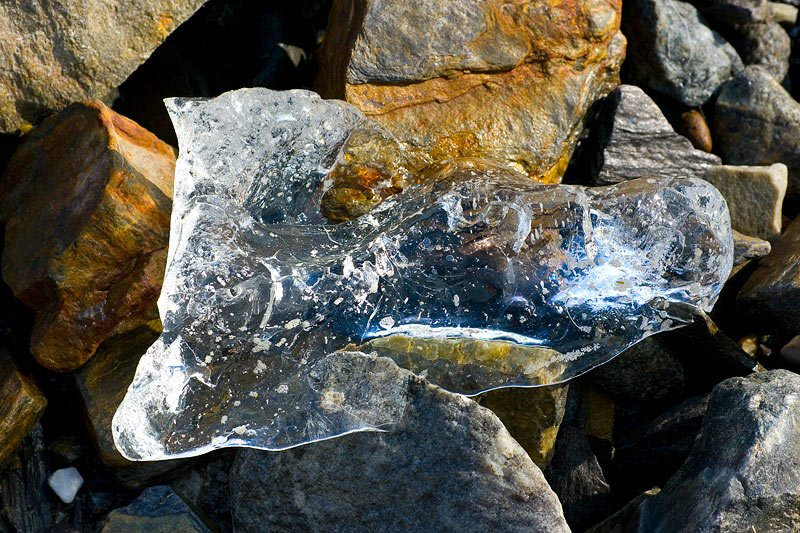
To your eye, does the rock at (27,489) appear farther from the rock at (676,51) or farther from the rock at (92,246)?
the rock at (676,51)

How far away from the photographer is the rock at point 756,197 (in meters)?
3.71

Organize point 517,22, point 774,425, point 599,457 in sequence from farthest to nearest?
point 517,22, point 599,457, point 774,425

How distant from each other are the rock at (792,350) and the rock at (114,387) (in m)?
2.68

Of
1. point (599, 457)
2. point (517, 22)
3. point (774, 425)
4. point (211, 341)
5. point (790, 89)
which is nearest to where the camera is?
point (774, 425)

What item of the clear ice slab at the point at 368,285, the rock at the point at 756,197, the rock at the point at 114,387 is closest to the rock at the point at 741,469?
the clear ice slab at the point at 368,285

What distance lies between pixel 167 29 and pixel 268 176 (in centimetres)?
90

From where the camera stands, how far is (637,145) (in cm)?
379

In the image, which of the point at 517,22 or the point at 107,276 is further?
the point at 517,22

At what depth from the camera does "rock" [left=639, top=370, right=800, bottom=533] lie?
2.54 meters

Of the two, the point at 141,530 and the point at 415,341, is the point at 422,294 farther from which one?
the point at 141,530

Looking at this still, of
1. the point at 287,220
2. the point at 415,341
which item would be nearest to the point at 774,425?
the point at 415,341

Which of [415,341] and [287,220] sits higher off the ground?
[287,220]

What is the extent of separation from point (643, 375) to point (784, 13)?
2510 mm

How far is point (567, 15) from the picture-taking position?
3.67 meters
